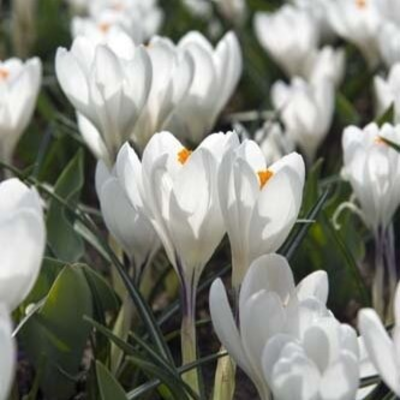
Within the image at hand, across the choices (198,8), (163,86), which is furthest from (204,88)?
(198,8)

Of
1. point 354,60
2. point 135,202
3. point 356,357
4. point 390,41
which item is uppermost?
point 135,202

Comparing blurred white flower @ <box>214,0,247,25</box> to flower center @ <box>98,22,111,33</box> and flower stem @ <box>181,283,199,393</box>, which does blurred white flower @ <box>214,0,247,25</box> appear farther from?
flower stem @ <box>181,283,199,393</box>

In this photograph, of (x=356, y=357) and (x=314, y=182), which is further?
(x=314, y=182)

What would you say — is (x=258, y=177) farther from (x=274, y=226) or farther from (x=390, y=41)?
(x=390, y=41)

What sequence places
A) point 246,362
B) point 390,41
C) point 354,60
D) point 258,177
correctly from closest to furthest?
point 246,362, point 258,177, point 390,41, point 354,60

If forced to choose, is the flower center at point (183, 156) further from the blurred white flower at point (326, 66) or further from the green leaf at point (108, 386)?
the blurred white flower at point (326, 66)

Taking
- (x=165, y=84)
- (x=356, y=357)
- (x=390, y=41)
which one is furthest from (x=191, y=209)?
(x=390, y=41)

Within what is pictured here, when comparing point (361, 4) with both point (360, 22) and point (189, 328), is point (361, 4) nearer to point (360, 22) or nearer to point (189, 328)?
point (360, 22)
